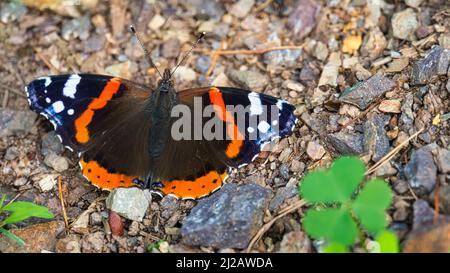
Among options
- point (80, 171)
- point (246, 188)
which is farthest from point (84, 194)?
point (246, 188)

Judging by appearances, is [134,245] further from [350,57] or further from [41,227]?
[350,57]

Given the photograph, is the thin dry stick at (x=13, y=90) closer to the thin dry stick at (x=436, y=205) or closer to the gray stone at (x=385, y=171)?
the gray stone at (x=385, y=171)

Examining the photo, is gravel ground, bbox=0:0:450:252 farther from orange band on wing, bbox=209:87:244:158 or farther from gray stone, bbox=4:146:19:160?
orange band on wing, bbox=209:87:244:158

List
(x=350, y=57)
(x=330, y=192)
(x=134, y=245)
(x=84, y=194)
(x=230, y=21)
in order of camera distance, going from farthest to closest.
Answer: (x=230, y=21), (x=350, y=57), (x=84, y=194), (x=134, y=245), (x=330, y=192)

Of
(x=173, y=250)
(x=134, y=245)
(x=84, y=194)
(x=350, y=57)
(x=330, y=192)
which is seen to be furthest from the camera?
(x=350, y=57)

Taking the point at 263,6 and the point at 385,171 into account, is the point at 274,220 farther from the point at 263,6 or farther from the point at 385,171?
the point at 263,6

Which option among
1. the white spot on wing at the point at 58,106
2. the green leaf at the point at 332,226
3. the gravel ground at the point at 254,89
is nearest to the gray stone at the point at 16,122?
the gravel ground at the point at 254,89

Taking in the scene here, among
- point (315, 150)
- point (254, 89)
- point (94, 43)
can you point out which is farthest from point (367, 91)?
point (94, 43)

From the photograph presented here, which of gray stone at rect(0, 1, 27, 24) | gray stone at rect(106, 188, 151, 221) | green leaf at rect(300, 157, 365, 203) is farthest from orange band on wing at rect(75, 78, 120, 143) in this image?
green leaf at rect(300, 157, 365, 203)
